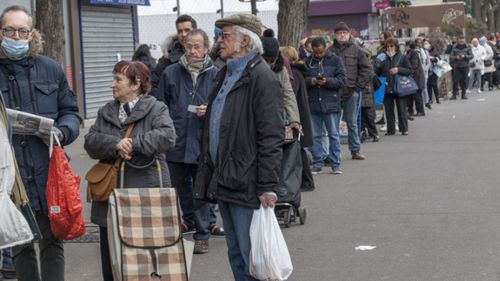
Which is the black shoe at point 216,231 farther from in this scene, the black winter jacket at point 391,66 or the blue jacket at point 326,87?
the black winter jacket at point 391,66

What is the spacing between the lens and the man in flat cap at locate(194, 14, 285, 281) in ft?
18.8

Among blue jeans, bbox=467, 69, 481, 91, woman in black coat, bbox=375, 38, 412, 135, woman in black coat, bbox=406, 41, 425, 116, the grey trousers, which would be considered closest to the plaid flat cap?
the grey trousers

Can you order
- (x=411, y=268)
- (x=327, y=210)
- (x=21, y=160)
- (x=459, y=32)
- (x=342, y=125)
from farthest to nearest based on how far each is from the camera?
1. (x=459, y=32)
2. (x=342, y=125)
3. (x=327, y=210)
4. (x=411, y=268)
5. (x=21, y=160)

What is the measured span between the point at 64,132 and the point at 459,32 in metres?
30.1

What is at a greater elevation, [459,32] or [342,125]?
[459,32]

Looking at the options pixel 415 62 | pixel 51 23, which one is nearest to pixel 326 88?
pixel 51 23

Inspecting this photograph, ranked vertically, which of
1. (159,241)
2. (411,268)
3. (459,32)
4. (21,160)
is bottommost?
(411,268)

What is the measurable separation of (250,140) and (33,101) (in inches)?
51.4

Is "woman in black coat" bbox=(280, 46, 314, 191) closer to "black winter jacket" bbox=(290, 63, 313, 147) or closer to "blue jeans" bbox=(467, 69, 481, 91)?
"black winter jacket" bbox=(290, 63, 313, 147)

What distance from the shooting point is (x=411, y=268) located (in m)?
7.61

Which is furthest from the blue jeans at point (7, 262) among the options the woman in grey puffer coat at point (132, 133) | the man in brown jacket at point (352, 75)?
the man in brown jacket at point (352, 75)

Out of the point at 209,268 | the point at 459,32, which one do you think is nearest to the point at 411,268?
the point at 209,268

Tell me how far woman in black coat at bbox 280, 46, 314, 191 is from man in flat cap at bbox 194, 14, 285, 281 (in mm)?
4378

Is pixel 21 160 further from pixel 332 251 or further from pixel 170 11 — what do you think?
pixel 170 11
